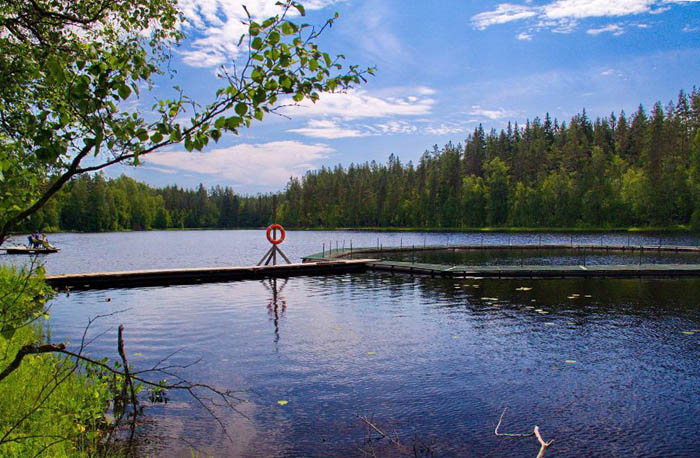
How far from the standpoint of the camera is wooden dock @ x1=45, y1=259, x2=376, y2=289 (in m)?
24.2

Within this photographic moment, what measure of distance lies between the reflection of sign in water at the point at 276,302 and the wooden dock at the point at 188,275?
1768 mm

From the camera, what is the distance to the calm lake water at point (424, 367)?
7.79 m

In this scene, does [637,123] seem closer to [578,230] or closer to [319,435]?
[578,230]

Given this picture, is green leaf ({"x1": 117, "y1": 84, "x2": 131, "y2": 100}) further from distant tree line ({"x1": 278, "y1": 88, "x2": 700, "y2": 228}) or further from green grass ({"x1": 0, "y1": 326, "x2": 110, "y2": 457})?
distant tree line ({"x1": 278, "y1": 88, "x2": 700, "y2": 228})

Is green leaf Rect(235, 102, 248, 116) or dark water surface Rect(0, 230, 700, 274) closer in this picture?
green leaf Rect(235, 102, 248, 116)

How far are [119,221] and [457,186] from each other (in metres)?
105

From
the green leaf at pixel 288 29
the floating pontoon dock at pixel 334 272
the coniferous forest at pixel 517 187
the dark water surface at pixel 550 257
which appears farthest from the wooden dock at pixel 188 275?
the coniferous forest at pixel 517 187

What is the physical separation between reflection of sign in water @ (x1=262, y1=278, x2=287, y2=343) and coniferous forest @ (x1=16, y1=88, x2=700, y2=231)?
150ft

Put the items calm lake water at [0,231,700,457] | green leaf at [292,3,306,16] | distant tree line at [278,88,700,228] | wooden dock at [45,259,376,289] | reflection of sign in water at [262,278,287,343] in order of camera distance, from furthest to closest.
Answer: distant tree line at [278,88,700,228] < wooden dock at [45,259,376,289] < reflection of sign in water at [262,278,287,343] < calm lake water at [0,231,700,457] < green leaf at [292,3,306,16]

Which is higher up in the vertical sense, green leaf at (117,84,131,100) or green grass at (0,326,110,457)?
green leaf at (117,84,131,100)

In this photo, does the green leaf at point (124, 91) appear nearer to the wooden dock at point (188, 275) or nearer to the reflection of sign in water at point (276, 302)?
the reflection of sign in water at point (276, 302)

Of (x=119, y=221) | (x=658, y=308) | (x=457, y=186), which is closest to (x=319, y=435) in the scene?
(x=658, y=308)

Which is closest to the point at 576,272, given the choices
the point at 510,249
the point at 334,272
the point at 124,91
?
the point at 334,272

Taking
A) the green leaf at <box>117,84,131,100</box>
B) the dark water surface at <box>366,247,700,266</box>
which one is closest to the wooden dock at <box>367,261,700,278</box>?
the dark water surface at <box>366,247,700,266</box>
